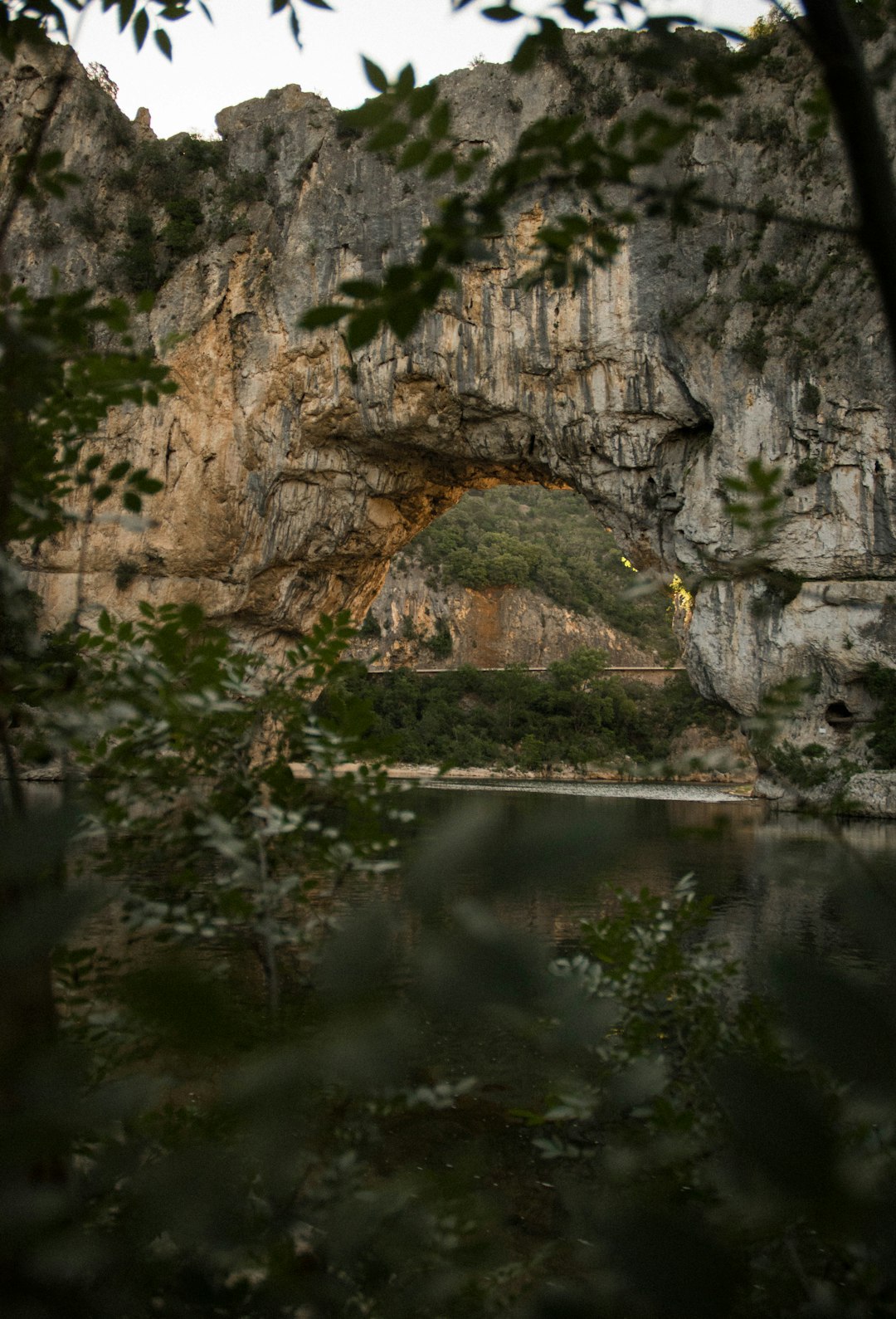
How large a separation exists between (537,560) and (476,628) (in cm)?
547

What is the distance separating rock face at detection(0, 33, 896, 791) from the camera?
50.8 feet

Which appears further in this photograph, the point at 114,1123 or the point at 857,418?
the point at 857,418

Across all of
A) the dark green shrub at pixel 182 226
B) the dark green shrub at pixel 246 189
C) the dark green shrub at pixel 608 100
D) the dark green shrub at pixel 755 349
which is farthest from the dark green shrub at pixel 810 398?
the dark green shrub at pixel 182 226

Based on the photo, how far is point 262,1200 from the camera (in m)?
0.62

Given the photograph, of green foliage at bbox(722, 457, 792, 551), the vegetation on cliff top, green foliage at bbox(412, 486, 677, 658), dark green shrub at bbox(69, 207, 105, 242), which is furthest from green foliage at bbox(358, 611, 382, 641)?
green foliage at bbox(722, 457, 792, 551)

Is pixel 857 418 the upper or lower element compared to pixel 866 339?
lower

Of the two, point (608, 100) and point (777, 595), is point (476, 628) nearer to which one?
point (777, 595)

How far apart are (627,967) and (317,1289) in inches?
40.7

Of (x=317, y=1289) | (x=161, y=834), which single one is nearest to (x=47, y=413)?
(x=161, y=834)

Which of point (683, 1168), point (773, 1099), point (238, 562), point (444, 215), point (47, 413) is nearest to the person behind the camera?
point (773, 1099)

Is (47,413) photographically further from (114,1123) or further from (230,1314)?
(230,1314)

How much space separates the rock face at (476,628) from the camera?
40.7 metres

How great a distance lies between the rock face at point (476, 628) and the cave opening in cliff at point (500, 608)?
42mm

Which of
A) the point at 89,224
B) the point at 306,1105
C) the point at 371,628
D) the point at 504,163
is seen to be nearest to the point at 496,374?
the point at 89,224
